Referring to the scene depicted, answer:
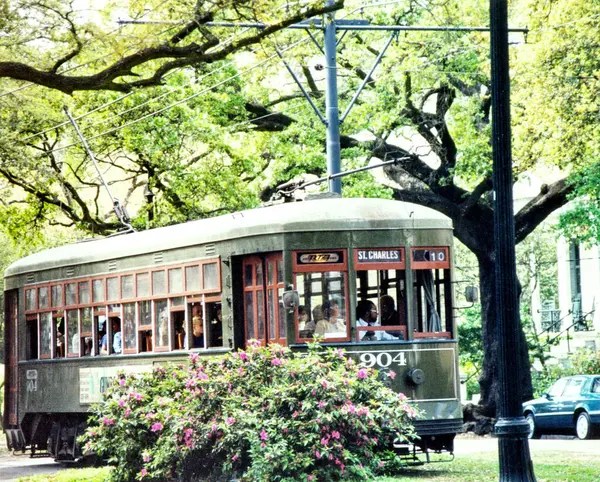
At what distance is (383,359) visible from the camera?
55.9ft

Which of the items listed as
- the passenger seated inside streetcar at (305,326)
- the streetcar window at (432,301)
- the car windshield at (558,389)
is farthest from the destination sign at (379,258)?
the car windshield at (558,389)

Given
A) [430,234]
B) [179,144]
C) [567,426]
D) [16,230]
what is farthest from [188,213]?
[430,234]

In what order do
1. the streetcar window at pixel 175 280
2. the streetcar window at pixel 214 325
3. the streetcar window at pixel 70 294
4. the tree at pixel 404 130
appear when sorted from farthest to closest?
the tree at pixel 404 130 < the streetcar window at pixel 70 294 < the streetcar window at pixel 175 280 < the streetcar window at pixel 214 325

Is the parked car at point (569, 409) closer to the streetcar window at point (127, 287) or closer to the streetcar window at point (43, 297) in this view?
the streetcar window at point (127, 287)

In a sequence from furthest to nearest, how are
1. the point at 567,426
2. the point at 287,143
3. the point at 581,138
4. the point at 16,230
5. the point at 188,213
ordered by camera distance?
the point at 16,230, the point at 188,213, the point at 287,143, the point at 567,426, the point at 581,138

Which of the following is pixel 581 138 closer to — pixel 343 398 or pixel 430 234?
pixel 430 234

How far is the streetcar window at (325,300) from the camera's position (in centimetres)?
1712

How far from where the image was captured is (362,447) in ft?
43.4

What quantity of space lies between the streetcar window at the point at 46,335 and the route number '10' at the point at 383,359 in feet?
28.2

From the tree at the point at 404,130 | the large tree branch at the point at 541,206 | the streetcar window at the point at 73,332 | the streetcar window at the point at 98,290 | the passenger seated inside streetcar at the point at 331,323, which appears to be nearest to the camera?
the passenger seated inside streetcar at the point at 331,323

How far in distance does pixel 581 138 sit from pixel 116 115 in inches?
434

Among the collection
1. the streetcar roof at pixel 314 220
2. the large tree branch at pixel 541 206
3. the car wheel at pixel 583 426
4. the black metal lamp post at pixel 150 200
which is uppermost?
the black metal lamp post at pixel 150 200

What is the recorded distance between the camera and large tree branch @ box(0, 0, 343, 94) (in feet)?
51.2

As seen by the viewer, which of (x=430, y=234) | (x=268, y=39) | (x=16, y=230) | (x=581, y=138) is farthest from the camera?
(x=16, y=230)
